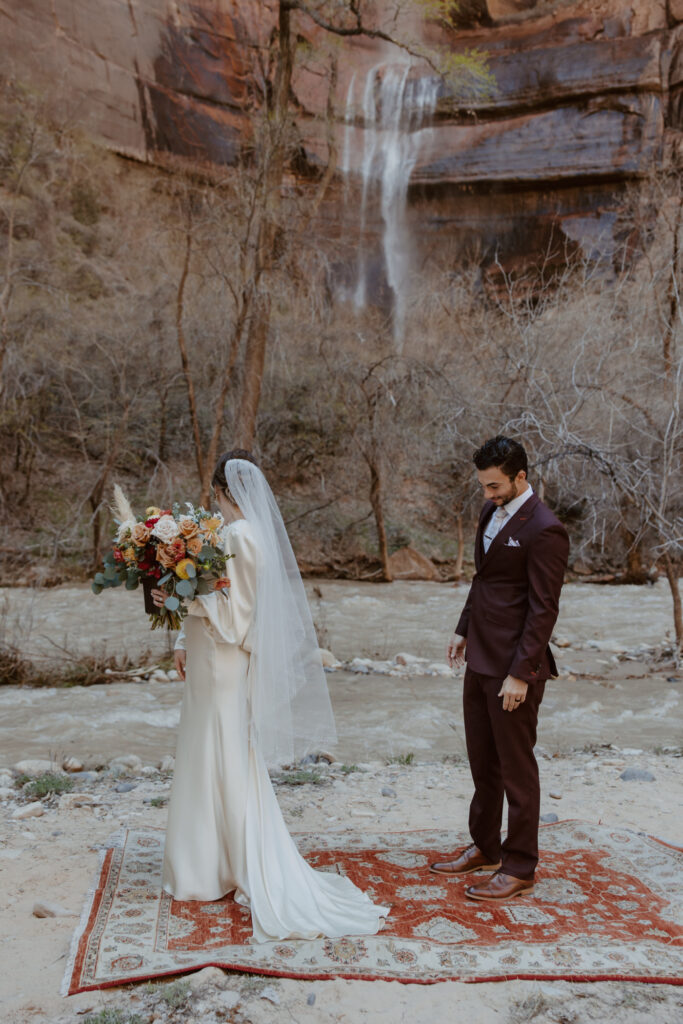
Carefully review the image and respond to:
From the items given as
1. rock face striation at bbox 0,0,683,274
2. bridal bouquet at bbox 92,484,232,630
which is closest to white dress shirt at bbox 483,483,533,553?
bridal bouquet at bbox 92,484,232,630

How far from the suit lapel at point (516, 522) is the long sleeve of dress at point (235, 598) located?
3.72 ft

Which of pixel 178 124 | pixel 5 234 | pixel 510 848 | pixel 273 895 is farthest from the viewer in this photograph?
pixel 178 124

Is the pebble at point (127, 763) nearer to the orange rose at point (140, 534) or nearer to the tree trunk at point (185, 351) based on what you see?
the orange rose at point (140, 534)

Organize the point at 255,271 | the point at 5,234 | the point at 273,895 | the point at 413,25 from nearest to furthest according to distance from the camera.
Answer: the point at 273,895 < the point at 255,271 < the point at 5,234 < the point at 413,25

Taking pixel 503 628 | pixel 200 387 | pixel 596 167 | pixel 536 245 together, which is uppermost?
pixel 596 167

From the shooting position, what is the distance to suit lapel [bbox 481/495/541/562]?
3877mm

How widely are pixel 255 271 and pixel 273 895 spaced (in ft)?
38.6

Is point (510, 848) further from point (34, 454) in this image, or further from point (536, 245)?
point (536, 245)

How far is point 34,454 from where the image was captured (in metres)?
17.4

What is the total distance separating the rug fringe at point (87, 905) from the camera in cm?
310

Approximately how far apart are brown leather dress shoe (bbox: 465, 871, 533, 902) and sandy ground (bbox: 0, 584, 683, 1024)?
688 mm

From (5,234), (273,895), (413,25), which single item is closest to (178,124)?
(5,234)

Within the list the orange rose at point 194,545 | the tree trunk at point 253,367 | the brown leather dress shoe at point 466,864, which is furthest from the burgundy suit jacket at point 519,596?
the tree trunk at point 253,367

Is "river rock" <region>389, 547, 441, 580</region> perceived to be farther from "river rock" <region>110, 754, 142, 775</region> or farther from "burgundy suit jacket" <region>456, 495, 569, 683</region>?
"burgundy suit jacket" <region>456, 495, 569, 683</region>
